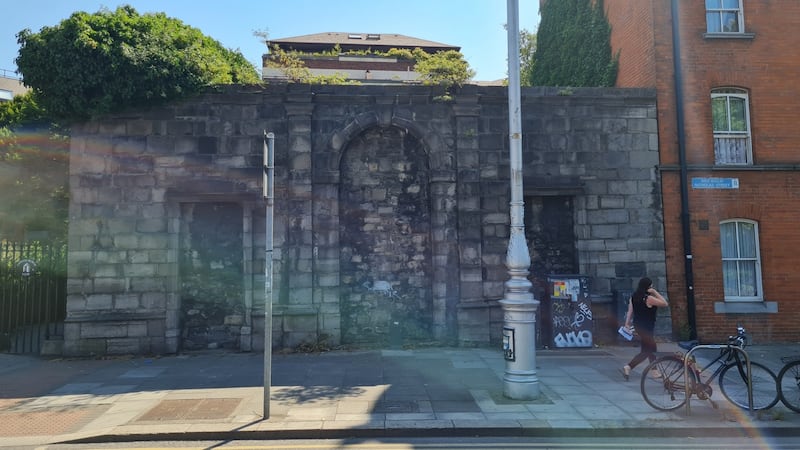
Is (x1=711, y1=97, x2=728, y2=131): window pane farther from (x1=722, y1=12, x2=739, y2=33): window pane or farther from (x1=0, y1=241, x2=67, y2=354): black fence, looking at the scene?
(x1=0, y1=241, x2=67, y2=354): black fence

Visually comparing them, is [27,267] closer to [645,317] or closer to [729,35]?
[645,317]

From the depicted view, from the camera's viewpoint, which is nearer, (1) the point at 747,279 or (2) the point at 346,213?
(2) the point at 346,213

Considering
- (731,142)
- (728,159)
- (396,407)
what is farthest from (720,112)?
(396,407)

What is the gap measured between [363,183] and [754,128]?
9.28 metres

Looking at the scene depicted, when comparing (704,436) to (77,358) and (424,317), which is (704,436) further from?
(77,358)

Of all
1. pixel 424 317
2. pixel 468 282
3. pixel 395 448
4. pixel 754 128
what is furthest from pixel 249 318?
pixel 754 128

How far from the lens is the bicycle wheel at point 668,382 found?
6.64 meters

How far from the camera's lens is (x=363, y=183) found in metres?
11.0

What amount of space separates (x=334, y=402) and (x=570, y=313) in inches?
222

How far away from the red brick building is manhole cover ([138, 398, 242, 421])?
9.51 metres

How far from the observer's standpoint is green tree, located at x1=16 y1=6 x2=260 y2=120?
31.9 feet

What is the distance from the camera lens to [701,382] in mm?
6801

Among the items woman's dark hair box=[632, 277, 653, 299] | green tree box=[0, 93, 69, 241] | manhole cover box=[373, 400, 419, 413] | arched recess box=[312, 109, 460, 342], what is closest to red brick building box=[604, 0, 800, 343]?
woman's dark hair box=[632, 277, 653, 299]

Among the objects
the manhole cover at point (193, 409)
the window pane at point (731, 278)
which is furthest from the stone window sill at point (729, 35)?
the manhole cover at point (193, 409)
